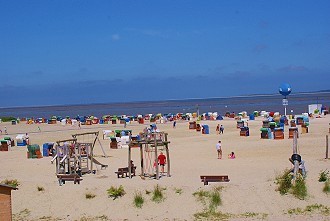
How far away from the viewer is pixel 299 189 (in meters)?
15.4

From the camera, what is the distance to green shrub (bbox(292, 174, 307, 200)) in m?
15.2

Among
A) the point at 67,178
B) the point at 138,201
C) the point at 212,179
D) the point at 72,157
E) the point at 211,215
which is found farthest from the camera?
the point at 72,157

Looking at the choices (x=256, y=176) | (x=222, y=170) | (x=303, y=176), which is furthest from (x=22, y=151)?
(x=303, y=176)

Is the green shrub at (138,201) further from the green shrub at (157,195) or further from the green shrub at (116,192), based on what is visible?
the green shrub at (116,192)

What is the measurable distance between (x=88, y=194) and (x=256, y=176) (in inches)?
238

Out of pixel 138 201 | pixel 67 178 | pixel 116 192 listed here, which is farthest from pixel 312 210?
pixel 67 178

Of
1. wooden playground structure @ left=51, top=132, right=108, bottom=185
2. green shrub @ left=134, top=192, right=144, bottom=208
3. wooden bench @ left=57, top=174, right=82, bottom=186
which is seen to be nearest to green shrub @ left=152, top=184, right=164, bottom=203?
green shrub @ left=134, top=192, right=144, bottom=208

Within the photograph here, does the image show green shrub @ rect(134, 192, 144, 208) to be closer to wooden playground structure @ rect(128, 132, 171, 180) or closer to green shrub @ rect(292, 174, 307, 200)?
wooden playground structure @ rect(128, 132, 171, 180)

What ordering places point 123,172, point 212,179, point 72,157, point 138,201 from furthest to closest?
point 72,157 → point 123,172 → point 212,179 → point 138,201

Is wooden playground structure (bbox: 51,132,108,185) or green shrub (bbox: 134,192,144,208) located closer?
green shrub (bbox: 134,192,144,208)

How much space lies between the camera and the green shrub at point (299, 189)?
15.2m

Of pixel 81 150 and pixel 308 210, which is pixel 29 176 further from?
pixel 308 210

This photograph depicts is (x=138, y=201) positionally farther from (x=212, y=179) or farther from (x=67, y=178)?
(x=67, y=178)

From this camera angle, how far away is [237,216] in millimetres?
14109
